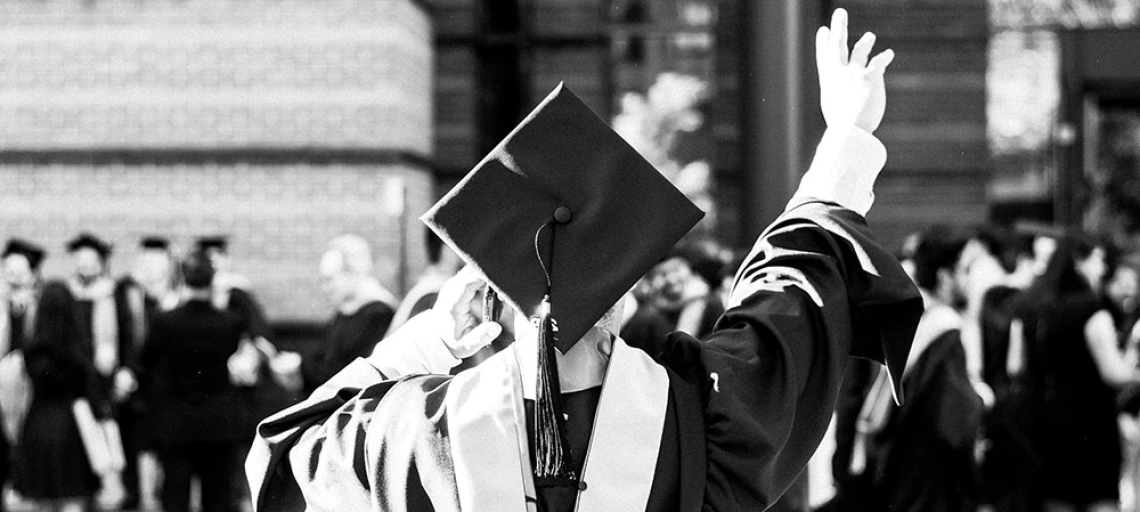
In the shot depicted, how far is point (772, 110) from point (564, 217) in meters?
1.79

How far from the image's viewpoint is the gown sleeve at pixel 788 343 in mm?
2426

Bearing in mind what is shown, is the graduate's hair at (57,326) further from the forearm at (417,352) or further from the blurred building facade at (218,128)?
the forearm at (417,352)

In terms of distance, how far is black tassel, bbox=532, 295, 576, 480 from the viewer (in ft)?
7.57

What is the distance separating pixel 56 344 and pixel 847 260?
21.6 feet

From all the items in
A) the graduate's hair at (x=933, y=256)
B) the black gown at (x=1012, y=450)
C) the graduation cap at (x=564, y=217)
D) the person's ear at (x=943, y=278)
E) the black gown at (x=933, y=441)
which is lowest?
the black gown at (x=1012, y=450)

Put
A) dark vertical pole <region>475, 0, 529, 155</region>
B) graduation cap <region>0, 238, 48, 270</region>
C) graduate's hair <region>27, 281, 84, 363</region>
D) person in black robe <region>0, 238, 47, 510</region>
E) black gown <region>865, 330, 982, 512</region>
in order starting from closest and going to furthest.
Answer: black gown <region>865, 330, 982, 512</region>
graduate's hair <region>27, 281, 84, 363</region>
person in black robe <region>0, 238, 47, 510</region>
graduation cap <region>0, 238, 48, 270</region>
dark vertical pole <region>475, 0, 529, 155</region>

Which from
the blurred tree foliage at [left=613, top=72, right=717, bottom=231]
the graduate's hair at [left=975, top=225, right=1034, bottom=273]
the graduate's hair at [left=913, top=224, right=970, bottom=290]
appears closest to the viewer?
the graduate's hair at [left=913, top=224, right=970, bottom=290]

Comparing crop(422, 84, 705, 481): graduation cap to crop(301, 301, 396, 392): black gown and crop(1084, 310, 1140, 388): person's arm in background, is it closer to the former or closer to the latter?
crop(301, 301, 396, 392): black gown

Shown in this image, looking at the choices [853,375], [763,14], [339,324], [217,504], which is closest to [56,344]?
[217,504]

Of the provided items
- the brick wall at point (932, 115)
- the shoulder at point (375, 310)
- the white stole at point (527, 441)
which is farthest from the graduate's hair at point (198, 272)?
the brick wall at point (932, 115)

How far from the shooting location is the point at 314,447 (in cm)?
252

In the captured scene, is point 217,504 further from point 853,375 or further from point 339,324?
point 853,375

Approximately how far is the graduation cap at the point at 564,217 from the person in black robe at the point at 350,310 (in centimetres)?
466

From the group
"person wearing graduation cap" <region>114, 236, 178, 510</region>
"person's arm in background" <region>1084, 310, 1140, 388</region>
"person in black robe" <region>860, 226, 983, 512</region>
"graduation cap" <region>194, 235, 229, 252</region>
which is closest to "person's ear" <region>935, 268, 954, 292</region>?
"person in black robe" <region>860, 226, 983, 512</region>
